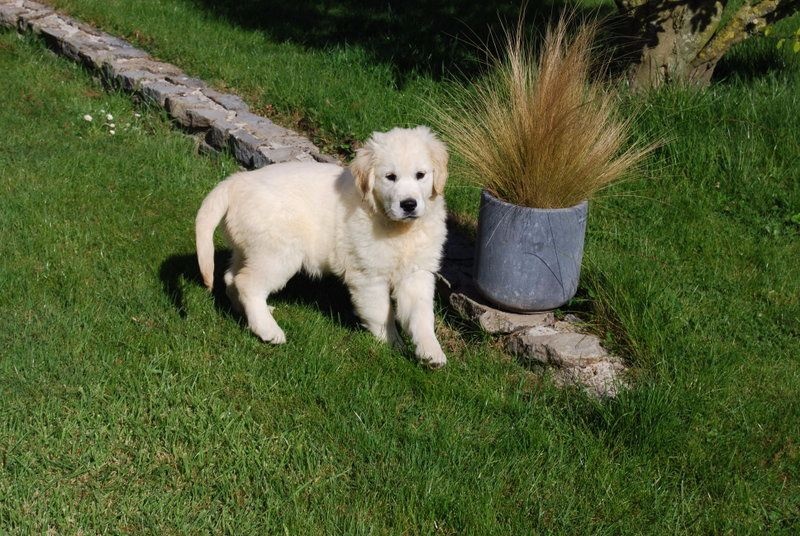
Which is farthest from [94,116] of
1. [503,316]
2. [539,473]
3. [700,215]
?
[539,473]

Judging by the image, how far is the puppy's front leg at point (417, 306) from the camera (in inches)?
152

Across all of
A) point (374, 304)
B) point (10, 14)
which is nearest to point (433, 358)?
point (374, 304)

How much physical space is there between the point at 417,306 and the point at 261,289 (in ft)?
2.41

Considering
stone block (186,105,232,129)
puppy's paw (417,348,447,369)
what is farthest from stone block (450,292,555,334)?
stone block (186,105,232,129)

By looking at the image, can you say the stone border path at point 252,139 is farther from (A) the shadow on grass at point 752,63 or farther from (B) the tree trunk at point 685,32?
(A) the shadow on grass at point 752,63

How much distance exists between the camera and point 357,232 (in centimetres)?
390

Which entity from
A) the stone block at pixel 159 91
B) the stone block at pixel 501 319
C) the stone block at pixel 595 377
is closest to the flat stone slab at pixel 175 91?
the stone block at pixel 159 91

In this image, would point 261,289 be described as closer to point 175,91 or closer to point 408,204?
point 408,204

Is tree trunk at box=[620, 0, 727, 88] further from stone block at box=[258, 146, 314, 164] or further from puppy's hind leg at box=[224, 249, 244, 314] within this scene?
puppy's hind leg at box=[224, 249, 244, 314]

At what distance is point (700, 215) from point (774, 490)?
2142 millimetres

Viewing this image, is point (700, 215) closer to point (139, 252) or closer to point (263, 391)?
point (263, 391)

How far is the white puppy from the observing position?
3.79 metres

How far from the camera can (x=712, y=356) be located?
3.59 meters

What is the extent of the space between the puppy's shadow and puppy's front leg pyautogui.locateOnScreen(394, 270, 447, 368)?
14.3 inches
